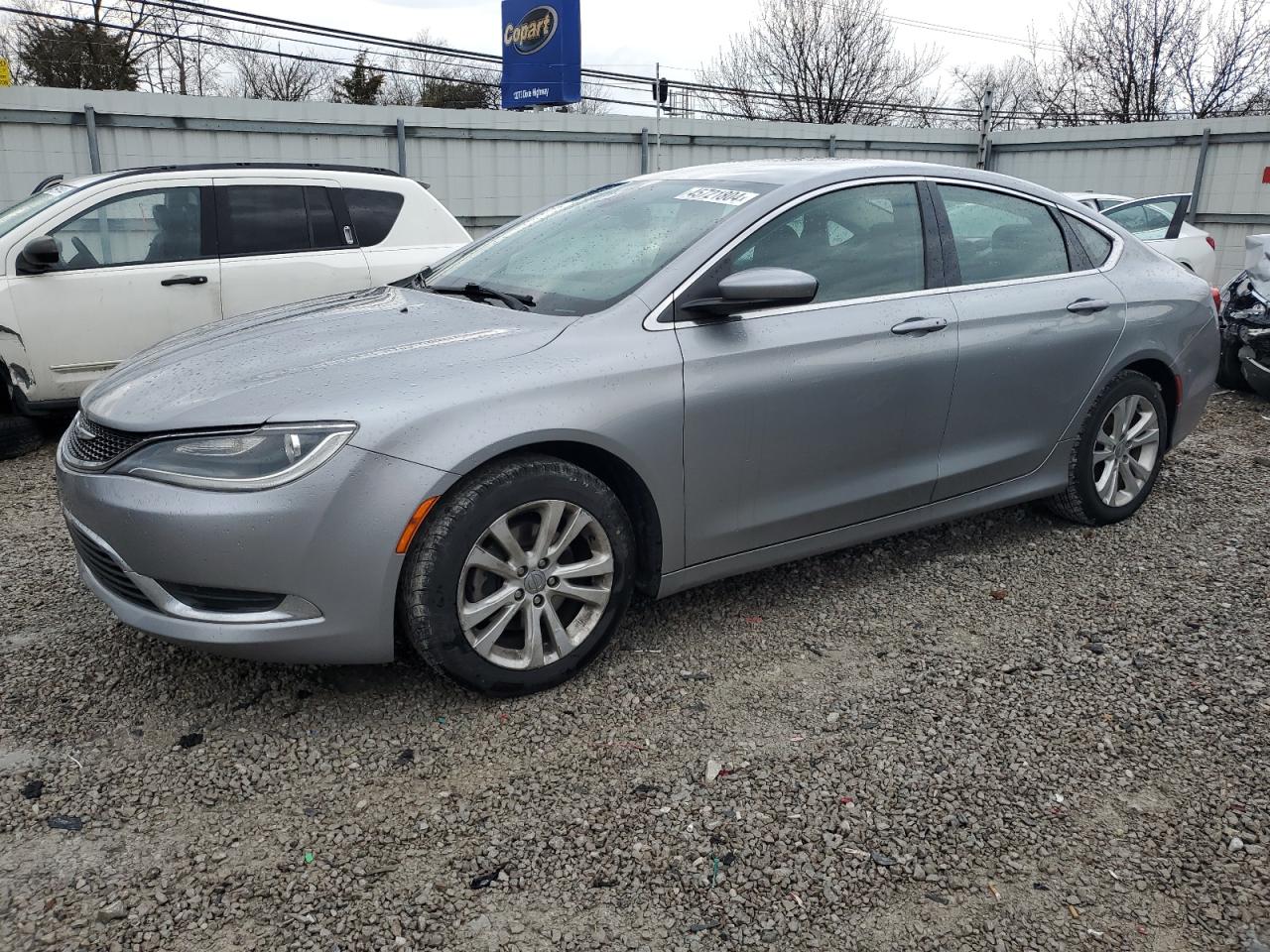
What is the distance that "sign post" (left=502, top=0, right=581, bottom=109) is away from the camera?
66.1 ft

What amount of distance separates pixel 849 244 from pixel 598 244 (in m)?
0.92

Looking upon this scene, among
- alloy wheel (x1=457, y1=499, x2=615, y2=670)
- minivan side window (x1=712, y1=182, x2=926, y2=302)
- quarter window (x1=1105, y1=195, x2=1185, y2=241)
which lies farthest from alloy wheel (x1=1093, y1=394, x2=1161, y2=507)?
quarter window (x1=1105, y1=195, x2=1185, y2=241)

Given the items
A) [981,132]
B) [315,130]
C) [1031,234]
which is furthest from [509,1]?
[1031,234]

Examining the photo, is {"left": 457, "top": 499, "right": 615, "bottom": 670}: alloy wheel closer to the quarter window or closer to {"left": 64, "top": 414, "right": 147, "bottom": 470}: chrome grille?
{"left": 64, "top": 414, "right": 147, "bottom": 470}: chrome grille

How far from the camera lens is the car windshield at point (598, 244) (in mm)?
A: 3438

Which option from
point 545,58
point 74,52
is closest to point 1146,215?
point 545,58

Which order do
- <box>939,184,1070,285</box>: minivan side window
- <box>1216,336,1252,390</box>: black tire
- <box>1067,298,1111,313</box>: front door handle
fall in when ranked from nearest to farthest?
<box>939,184,1070,285</box>: minivan side window → <box>1067,298,1111,313</box>: front door handle → <box>1216,336,1252,390</box>: black tire

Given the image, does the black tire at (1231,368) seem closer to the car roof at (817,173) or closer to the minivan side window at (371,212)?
the car roof at (817,173)

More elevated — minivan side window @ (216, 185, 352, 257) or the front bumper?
minivan side window @ (216, 185, 352, 257)

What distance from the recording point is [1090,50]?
33375 millimetres

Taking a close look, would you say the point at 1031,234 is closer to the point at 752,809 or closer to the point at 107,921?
the point at 752,809

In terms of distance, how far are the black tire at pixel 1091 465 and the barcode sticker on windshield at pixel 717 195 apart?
190 cm

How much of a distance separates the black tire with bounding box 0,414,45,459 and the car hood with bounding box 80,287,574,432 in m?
3.21

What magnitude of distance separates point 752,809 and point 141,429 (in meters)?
1.96
